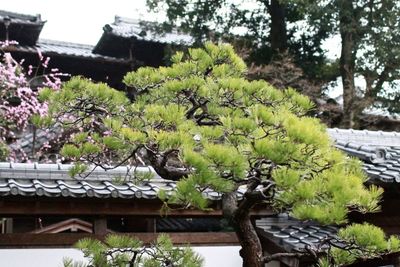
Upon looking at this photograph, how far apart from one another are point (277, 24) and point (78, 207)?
11037 mm

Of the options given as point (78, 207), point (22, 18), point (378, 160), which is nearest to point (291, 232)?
point (378, 160)

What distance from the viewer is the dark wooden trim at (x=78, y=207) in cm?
575

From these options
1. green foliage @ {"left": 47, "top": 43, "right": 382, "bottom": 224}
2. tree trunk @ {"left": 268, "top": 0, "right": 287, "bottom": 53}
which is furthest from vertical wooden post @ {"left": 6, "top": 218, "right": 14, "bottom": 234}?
tree trunk @ {"left": 268, "top": 0, "right": 287, "bottom": 53}

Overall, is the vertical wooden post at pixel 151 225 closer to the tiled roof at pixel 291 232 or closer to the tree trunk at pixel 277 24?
the tiled roof at pixel 291 232

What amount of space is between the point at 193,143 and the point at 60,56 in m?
10.6

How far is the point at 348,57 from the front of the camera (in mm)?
14289

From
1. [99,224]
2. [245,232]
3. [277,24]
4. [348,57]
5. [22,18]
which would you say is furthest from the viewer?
[277,24]

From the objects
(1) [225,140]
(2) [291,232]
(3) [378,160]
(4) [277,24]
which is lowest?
(2) [291,232]

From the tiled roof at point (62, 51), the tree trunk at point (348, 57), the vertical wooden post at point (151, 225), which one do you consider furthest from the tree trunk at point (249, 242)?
the tree trunk at point (348, 57)

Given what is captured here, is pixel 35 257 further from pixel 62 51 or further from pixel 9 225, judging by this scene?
pixel 62 51

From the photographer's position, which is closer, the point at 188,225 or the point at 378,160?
the point at 378,160

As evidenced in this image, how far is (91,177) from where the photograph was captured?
6.09 metres

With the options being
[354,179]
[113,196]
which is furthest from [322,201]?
[113,196]

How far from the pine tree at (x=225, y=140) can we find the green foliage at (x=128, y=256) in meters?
0.42
